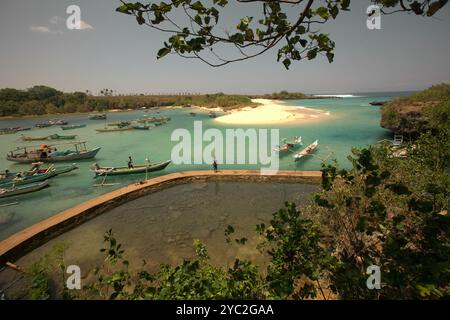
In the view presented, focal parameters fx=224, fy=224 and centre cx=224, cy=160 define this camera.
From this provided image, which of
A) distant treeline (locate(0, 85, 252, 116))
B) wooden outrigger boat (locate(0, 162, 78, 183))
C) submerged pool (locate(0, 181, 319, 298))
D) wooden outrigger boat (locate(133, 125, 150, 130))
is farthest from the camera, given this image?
distant treeline (locate(0, 85, 252, 116))

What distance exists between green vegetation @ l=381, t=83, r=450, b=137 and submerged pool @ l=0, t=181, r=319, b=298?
1899 centimetres

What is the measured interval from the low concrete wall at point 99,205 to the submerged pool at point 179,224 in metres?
0.34

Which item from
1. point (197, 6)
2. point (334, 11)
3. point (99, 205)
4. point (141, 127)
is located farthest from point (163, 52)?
point (141, 127)

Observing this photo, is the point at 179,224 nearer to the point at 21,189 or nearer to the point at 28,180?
the point at 21,189

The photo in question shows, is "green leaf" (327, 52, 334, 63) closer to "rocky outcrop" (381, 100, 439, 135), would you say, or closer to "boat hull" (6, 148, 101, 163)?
"boat hull" (6, 148, 101, 163)

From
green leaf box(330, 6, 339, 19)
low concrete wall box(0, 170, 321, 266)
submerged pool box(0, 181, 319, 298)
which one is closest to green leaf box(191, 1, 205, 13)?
green leaf box(330, 6, 339, 19)

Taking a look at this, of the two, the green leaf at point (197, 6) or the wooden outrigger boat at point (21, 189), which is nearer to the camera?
the green leaf at point (197, 6)

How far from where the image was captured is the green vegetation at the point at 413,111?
24203 millimetres

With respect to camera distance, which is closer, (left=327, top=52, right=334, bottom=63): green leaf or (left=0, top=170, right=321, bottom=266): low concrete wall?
(left=327, top=52, right=334, bottom=63): green leaf

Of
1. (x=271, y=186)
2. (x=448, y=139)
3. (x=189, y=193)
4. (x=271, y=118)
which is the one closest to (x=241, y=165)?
(x=271, y=186)

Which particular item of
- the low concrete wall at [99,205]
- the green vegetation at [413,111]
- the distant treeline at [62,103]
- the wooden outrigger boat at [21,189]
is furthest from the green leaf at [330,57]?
the distant treeline at [62,103]

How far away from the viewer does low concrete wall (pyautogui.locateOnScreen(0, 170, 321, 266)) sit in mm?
9227

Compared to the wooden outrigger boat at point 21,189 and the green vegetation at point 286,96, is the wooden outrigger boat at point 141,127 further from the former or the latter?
the green vegetation at point 286,96
